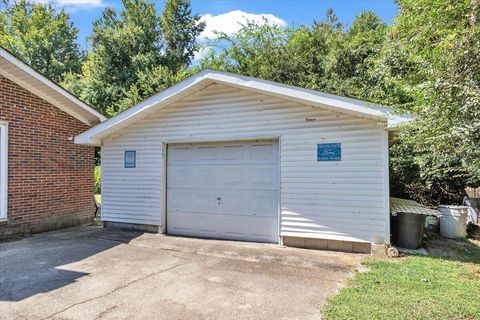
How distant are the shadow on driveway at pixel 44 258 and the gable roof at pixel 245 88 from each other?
249 centimetres

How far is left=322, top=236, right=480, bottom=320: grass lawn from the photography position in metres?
3.52

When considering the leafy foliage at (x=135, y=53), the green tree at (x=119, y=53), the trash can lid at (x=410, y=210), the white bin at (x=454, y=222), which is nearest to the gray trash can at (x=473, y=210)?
the white bin at (x=454, y=222)

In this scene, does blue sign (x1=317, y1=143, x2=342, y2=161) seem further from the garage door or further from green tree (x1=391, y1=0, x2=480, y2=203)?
green tree (x1=391, y1=0, x2=480, y2=203)

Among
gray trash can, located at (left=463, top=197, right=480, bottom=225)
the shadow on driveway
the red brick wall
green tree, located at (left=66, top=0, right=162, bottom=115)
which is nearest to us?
the shadow on driveway

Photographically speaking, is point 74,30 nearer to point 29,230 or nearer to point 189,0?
point 189,0

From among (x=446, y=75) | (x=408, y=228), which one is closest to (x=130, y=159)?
(x=408, y=228)

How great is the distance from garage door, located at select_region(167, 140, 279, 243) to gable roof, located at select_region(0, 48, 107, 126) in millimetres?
2941

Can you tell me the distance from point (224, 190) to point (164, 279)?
296 centimetres

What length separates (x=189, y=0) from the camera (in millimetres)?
22938

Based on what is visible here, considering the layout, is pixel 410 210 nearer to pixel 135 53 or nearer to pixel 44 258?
pixel 44 258

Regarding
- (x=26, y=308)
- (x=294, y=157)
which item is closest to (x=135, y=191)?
(x=294, y=157)

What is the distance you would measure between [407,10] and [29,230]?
29.0ft

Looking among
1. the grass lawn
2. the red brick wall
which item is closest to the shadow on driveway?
the red brick wall

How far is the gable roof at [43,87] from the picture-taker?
7.12m
